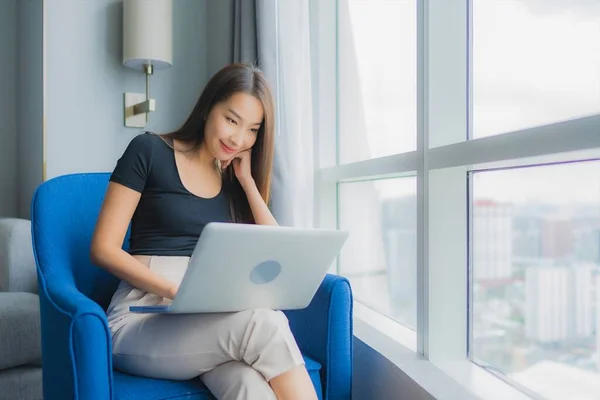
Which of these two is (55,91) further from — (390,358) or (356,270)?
(390,358)

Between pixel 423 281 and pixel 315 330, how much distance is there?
288mm

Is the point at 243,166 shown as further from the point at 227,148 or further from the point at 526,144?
the point at 526,144

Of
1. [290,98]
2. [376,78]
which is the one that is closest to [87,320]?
[290,98]

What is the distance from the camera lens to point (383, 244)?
6.57 ft

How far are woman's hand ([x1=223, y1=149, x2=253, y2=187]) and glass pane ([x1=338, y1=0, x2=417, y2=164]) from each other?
49 cm

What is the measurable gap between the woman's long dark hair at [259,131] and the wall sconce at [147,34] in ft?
2.72

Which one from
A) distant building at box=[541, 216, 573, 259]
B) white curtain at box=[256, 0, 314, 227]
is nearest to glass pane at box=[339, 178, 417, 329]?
white curtain at box=[256, 0, 314, 227]

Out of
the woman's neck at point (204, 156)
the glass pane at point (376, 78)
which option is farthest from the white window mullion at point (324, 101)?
the woman's neck at point (204, 156)

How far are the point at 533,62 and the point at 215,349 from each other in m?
0.87

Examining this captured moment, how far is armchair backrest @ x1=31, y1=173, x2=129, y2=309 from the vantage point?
142cm

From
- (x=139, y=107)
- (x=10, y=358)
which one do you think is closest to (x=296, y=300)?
(x=10, y=358)

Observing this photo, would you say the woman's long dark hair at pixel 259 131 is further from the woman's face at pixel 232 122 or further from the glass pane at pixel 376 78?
the glass pane at pixel 376 78

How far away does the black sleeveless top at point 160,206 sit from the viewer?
145 cm

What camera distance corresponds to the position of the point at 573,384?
1138 millimetres
